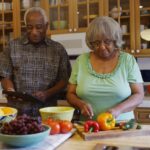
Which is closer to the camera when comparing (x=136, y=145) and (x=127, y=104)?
(x=136, y=145)

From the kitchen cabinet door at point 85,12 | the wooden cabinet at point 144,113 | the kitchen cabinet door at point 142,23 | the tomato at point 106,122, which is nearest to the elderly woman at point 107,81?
the tomato at point 106,122

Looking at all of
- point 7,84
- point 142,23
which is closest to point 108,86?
point 7,84

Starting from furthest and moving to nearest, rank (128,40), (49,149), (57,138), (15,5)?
(15,5) → (128,40) → (57,138) → (49,149)

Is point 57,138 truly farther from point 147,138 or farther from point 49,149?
point 147,138

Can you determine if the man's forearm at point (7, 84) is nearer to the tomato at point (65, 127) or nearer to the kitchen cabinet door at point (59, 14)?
the tomato at point (65, 127)

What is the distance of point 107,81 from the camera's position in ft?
4.92

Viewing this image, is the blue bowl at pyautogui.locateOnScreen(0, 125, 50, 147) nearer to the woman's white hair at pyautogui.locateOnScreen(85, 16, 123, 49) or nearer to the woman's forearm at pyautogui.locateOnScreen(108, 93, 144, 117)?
the woman's forearm at pyautogui.locateOnScreen(108, 93, 144, 117)

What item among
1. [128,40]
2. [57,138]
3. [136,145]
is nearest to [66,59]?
[57,138]

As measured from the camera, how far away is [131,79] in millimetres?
1509

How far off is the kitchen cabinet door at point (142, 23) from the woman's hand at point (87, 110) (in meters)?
1.59

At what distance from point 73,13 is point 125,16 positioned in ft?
1.73

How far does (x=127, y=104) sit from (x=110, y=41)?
13.2 inches

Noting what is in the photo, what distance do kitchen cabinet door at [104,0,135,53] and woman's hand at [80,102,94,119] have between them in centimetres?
158

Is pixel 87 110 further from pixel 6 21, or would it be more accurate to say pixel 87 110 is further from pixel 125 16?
pixel 6 21
